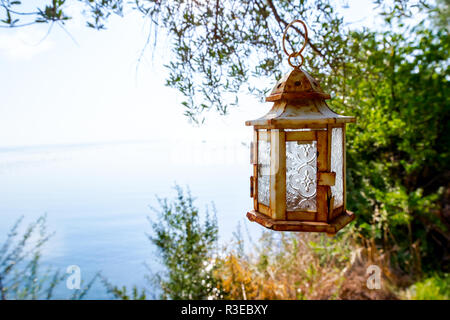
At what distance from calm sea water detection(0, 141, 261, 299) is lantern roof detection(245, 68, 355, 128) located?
5.30 feet

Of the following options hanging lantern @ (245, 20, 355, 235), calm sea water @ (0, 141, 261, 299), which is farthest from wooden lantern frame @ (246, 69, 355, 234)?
calm sea water @ (0, 141, 261, 299)

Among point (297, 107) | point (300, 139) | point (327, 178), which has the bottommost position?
point (327, 178)

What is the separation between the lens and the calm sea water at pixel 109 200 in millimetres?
3759

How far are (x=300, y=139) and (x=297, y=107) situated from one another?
0.11 metres

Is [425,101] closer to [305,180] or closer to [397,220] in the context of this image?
[397,220]

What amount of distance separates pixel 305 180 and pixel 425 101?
3309 millimetres

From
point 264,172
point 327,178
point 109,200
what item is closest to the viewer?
point 327,178

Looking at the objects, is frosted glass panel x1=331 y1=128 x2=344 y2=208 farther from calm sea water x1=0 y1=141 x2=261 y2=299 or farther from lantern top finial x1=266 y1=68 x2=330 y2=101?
calm sea water x1=0 y1=141 x2=261 y2=299

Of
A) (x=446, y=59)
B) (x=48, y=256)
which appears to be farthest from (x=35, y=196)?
(x=446, y=59)

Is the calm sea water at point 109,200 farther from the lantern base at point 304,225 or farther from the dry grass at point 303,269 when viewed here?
the lantern base at point 304,225

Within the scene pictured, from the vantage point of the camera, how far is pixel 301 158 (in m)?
1.15

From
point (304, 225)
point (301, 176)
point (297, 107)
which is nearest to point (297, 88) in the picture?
point (297, 107)

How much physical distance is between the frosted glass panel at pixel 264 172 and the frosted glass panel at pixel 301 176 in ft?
0.24

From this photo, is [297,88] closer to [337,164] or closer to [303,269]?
[337,164]
